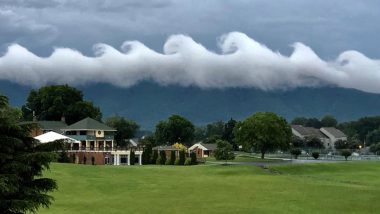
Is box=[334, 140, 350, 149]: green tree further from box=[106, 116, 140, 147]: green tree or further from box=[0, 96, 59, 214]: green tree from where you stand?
box=[0, 96, 59, 214]: green tree

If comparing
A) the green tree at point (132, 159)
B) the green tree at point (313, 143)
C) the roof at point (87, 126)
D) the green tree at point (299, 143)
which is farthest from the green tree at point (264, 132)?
the green tree at point (313, 143)

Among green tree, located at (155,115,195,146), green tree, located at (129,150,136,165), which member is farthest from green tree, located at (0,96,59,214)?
green tree, located at (155,115,195,146)

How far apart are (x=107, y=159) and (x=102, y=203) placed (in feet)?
175

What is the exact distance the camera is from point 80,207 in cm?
4022

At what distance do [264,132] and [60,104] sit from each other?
165 ft

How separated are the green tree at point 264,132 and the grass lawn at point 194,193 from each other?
108 ft

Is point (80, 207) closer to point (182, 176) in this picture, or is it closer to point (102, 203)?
point (102, 203)

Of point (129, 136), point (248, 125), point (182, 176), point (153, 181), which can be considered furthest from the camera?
point (129, 136)

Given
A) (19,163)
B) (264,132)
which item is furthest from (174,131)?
(19,163)

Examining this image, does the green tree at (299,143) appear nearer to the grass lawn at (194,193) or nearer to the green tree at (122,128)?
the green tree at (122,128)

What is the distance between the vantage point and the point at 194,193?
47.8 m

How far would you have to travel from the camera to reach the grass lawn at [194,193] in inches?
1544

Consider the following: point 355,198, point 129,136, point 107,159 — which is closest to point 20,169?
point 355,198

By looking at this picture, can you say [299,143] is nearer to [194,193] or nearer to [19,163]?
[194,193]
